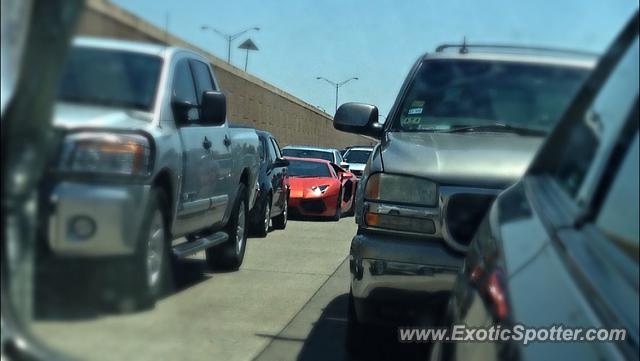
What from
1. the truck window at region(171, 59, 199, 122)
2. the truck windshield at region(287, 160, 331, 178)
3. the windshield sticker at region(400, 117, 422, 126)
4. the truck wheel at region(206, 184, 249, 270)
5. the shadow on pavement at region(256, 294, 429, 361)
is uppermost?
the truck window at region(171, 59, 199, 122)

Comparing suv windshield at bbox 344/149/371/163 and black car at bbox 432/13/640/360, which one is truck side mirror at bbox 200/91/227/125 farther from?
suv windshield at bbox 344/149/371/163

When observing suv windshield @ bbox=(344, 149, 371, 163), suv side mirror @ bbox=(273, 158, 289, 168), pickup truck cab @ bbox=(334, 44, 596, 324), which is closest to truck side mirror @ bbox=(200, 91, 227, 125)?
pickup truck cab @ bbox=(334, 44, 596, 324)

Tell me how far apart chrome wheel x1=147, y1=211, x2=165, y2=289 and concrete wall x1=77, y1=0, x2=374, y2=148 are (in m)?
0.43

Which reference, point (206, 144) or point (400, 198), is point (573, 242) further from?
point (400, 198)

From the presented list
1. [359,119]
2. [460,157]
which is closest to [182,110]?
[460,157]

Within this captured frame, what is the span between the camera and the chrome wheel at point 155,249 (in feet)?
7.37

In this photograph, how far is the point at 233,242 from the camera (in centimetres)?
520

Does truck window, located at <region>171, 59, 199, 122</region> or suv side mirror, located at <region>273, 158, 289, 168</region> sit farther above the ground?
truck window, located at <region>171, 59, 199, 122</region>

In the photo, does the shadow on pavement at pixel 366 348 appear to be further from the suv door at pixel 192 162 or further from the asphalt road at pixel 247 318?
the suv door at pixel 192 162

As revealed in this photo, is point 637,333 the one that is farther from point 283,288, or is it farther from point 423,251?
point 283,288

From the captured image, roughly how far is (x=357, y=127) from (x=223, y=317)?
1.54 meters

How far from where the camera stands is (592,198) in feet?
7.19

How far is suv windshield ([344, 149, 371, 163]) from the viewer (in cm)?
2542

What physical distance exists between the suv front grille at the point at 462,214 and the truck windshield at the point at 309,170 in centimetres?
1177
